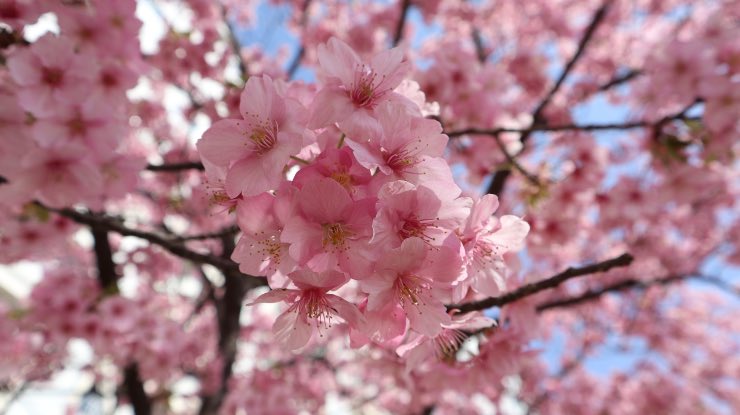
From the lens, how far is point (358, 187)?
3.24 ft

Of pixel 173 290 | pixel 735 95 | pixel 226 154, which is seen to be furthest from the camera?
pixel 173 290

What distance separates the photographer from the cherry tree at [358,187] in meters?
0.99

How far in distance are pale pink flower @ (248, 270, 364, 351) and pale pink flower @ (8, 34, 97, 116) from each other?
1.29m

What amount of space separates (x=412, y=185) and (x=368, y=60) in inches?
17.8

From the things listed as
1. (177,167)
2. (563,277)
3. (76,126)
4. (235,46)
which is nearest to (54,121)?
(76,126)

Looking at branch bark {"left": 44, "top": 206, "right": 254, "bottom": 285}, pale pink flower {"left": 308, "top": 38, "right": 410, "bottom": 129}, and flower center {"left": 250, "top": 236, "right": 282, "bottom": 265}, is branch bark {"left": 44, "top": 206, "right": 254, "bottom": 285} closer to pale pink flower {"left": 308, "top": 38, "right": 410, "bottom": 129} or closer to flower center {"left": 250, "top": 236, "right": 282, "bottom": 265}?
flower center {"left": 250, "top": 236, "right": 282, "bottom": 265}

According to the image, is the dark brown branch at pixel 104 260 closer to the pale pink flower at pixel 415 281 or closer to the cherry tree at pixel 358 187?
the cherry tree at pixel 358 187

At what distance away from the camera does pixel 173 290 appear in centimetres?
688

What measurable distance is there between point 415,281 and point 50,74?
5.45 ft

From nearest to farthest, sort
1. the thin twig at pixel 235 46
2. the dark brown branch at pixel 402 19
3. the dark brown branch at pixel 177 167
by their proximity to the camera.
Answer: the dark brown branch at pixel 177 167 → the dark brown branch at pixel 402 19 → the thin twig at pixel 235 46

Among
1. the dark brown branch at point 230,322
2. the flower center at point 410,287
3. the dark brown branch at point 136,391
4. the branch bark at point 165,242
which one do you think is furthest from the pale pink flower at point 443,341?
the dark brown branch at point 230,322

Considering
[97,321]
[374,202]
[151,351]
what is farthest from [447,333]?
[151,351]

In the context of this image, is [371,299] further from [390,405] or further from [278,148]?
[390,405]

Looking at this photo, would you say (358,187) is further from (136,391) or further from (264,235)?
(136,391)
